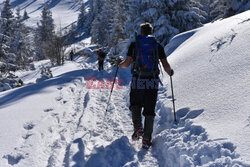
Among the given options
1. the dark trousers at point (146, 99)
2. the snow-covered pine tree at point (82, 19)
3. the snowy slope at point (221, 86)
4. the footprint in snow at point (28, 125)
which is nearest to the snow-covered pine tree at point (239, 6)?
the snowy slope at point (221, 86)

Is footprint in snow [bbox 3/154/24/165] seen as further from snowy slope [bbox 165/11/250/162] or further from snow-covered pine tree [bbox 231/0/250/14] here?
snow-covered pine tree [bbox 231/0/250/14]

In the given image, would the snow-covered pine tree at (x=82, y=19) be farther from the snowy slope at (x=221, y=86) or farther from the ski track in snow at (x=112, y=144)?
the ski track in snow at (x=112, y=144)

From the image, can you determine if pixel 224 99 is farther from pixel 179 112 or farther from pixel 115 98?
pixel 115 98

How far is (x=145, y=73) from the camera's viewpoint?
12.5 ft

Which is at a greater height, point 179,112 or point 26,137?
point 179,112

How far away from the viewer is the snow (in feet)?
9.94

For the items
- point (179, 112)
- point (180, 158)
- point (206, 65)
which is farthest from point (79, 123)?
point (206, 65)

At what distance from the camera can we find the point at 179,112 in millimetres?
4414

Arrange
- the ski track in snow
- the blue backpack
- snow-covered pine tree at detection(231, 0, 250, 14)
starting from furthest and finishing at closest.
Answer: snow-covered pine tree at detection(231, 0, 250, 14), the blue backpack, the ski track in snow

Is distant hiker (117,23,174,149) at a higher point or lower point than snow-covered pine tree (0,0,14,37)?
lower

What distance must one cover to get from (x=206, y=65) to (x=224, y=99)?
2016 millimetres

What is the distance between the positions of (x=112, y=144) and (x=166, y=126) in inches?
51.4

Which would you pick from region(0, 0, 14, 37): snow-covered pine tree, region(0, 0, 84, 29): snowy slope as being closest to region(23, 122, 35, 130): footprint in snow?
region(0, 0, 14, 37): snow-covered pine tree

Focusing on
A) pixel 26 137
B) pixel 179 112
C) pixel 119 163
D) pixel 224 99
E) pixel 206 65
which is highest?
pixel 206 65
